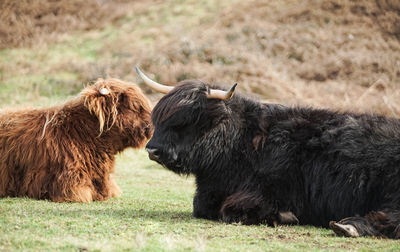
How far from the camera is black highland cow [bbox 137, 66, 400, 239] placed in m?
4.02

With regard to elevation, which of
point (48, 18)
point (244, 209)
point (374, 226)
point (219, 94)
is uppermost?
point (219, 94)

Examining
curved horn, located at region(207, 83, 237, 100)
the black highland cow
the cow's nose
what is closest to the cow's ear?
the black highland cow

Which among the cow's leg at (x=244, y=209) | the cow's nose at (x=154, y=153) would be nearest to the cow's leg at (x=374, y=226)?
the cow's leg at (x=244, y=209)

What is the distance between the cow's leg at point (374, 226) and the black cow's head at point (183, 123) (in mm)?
1371

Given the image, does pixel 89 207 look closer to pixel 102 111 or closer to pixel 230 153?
pixel 102 111

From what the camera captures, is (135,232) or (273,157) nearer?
(135,232)

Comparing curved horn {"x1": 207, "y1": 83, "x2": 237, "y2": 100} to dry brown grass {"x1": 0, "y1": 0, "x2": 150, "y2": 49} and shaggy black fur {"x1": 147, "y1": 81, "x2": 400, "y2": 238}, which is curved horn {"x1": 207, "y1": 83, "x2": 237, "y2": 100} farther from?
dry brown grass {"x1": 0, "y1": 0, "x2": 150, "y2": 49}

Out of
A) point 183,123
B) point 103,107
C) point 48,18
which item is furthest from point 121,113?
point 48,18

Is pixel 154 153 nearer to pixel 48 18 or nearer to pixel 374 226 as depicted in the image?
pixel 374 226

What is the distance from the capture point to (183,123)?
4355mm

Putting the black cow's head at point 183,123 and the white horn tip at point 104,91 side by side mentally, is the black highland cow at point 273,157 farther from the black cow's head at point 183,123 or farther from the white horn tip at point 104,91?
the white horn tip at point 104,91

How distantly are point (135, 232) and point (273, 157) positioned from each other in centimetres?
146

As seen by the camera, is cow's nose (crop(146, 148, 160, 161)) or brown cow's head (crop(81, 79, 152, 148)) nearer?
cow's nose (crop(146, 148, 160, 161))

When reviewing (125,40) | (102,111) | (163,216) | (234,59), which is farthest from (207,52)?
(163,216)
